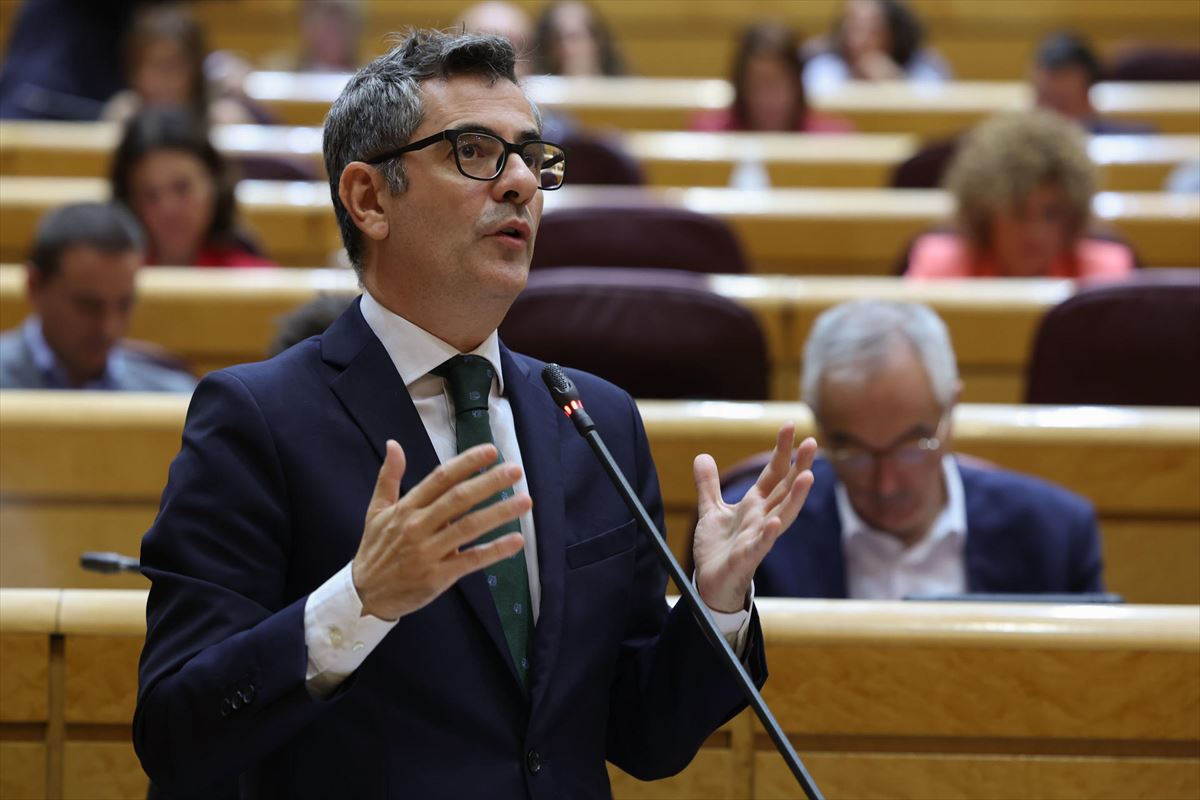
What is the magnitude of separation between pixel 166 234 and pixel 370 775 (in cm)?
161

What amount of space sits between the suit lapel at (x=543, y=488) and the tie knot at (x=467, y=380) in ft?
0.09

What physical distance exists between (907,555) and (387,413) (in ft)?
2.29

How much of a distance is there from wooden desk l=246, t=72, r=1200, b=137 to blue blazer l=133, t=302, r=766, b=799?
266 cm

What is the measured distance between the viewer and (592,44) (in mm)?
3807

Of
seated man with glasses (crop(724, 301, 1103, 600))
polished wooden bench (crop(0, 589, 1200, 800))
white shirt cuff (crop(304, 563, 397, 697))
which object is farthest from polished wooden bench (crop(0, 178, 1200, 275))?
white shirt cuff (crop(304, 563, 397, 697))

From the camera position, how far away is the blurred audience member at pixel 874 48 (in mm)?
3930

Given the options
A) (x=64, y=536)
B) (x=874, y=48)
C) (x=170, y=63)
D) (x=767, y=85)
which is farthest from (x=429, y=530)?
(x=874, y=48)

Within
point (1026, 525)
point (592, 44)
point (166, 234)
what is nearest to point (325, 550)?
point (1026, 525)

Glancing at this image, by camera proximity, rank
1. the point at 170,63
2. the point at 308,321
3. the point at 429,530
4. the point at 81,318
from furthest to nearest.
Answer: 1. the point at 170,63
2. the point at 81,318
3. the point at 308,321
4. the point at 429,530

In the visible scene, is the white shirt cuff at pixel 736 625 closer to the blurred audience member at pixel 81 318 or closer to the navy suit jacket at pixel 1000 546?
the navy suit jacket at pixel 1000 546

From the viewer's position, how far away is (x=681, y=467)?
146cm

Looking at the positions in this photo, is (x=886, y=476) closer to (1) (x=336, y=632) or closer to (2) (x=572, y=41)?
(1) (x=336, y=632)

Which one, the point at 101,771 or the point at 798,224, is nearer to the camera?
the point at 101,771

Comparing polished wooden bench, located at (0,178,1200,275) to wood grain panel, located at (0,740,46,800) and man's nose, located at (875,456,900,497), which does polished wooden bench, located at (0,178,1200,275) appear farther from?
wood grain panel, located at (0,740,46,800)
